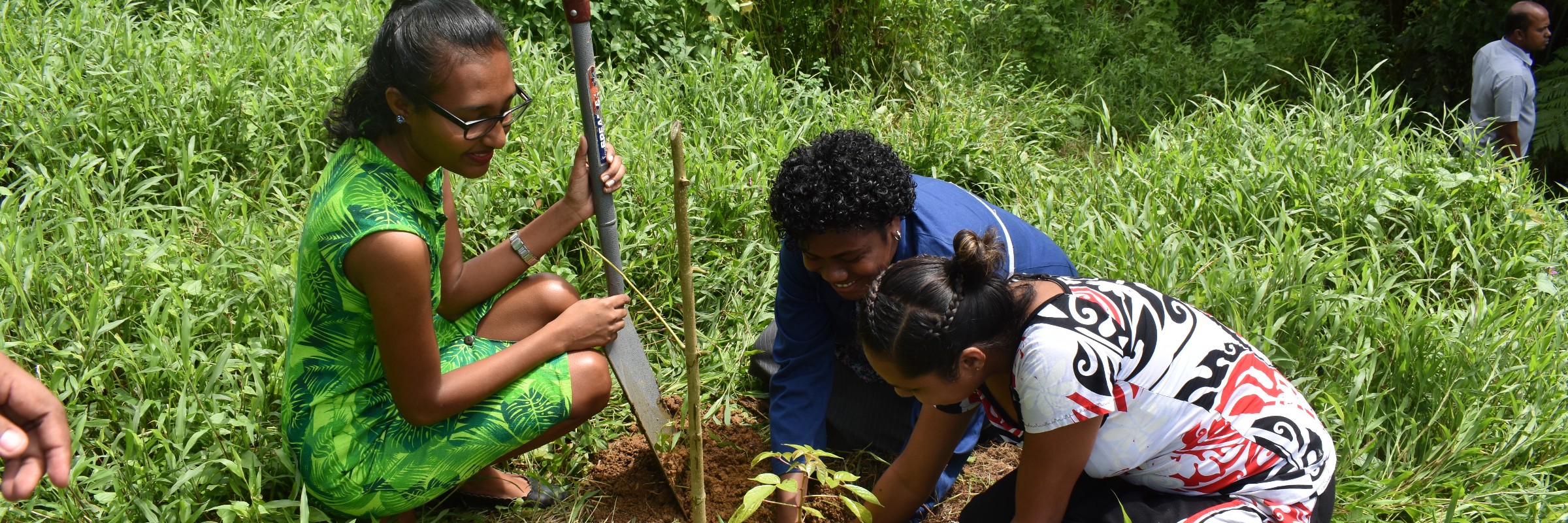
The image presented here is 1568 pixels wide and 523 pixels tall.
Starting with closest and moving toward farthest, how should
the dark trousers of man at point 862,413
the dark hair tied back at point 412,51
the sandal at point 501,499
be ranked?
the dark hair tied back at point 412,51
the sandal at point 501,499
the dark trousers of man at point 862,413

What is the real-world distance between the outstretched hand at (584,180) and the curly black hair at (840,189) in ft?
1.08

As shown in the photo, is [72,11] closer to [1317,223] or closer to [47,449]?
[47,449]

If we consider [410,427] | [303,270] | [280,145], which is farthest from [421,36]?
[280,145]

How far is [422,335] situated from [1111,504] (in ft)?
4.27

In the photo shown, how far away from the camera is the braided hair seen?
5.01 feet

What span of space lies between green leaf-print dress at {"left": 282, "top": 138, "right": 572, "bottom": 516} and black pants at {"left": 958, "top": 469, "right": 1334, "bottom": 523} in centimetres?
91

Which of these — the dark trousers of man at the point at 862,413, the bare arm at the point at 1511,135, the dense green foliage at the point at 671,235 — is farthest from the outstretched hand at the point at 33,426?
the bare arm at the point at 1511,135

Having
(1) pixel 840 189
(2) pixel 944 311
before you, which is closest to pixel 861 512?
(2) pixel 944 311

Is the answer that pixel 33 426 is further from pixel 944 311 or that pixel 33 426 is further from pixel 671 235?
pixel 671 235

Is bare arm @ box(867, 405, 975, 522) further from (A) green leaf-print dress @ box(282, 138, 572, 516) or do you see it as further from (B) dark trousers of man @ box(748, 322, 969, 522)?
(A) green leaf-print dress @ box(282, 138, 572, 516)

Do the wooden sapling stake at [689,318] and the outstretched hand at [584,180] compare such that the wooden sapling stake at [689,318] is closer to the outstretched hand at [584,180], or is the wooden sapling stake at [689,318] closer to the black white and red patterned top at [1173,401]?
the black white and red patterned top at [1173,401]

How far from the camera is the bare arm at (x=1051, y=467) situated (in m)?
1.59

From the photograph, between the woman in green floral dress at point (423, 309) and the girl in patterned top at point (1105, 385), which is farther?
the woman in green floral dress at point (423, 309)

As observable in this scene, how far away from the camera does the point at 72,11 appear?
3500mm
